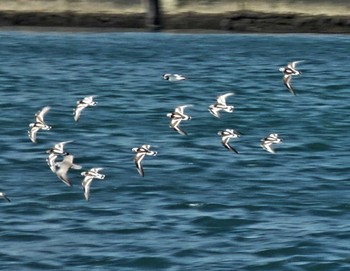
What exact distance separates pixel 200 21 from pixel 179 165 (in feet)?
80.7

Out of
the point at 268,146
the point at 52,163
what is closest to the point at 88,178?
the point at 52,163

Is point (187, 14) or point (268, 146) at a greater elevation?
point (187, 14)

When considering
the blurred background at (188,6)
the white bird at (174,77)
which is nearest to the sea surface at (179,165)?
the white bird at (174,77)

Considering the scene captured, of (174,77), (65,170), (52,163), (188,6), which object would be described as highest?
(188,6)

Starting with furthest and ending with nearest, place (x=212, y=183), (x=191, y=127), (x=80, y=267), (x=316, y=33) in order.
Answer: (x=316, y=33), (x=191, y=127), (x=212, y=183), (x=80, y=267)

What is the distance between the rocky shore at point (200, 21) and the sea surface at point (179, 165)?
3.03 meters

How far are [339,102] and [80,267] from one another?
56.8 ft

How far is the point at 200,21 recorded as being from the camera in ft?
160

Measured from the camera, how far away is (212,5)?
159 feet

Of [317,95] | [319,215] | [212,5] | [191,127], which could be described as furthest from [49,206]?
[212,5]

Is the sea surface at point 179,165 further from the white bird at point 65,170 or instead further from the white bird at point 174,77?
the white bird at point 174,77

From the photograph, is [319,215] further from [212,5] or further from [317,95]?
[212,5]

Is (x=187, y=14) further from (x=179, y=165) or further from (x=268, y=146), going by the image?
(x=268, y=146)

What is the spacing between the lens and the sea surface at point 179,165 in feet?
60.3
